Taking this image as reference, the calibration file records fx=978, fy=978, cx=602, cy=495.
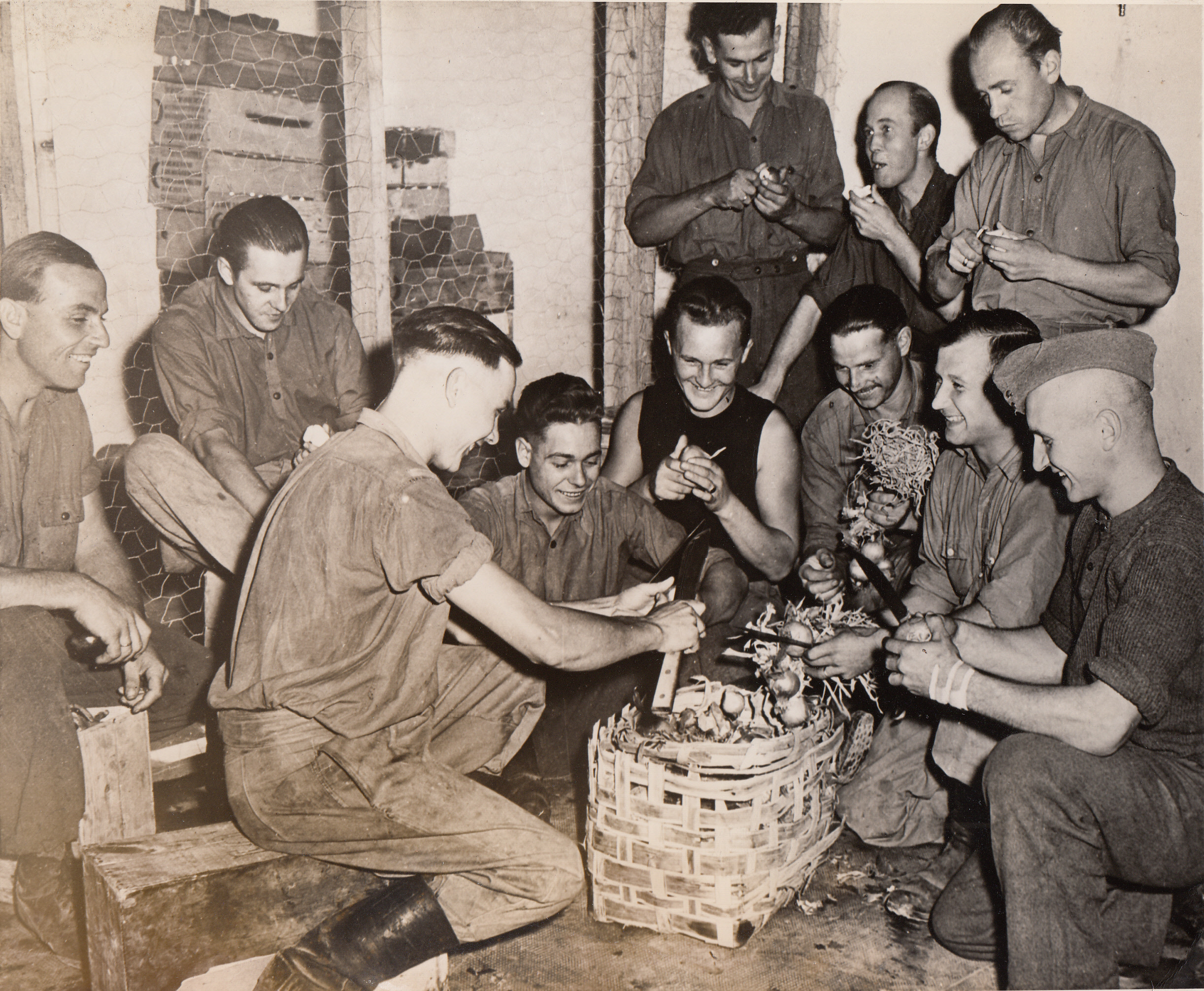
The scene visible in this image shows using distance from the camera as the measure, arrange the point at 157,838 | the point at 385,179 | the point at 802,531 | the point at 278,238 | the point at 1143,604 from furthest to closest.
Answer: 1. the point at 385,179
2. the point at 802,531
3. the point at 278,238
4. the point at 157,838
5. the point at 1143,604

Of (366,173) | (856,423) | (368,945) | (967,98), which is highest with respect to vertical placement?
(967,98)

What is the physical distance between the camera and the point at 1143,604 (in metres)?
2.19

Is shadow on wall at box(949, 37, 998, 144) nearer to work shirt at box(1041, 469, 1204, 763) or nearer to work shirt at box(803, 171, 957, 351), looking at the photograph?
work shirt at box(803, 171, 957, 351)

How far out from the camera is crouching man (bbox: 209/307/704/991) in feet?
7.34

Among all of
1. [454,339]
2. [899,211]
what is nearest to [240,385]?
[454,339]

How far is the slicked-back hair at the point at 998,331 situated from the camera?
2.96 meters

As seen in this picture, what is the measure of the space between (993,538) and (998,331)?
63cm

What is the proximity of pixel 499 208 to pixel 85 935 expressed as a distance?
3.27m

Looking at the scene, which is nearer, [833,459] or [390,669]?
[390,669]

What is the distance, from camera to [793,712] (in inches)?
112

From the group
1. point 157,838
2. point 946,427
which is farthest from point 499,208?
point 157,838

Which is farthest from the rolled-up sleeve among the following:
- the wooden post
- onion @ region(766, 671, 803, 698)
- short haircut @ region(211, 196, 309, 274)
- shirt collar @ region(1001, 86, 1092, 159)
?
shirt collar @ region(1001, 86, 1092, 159)

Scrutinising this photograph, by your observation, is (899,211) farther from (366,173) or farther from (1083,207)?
(366,173)

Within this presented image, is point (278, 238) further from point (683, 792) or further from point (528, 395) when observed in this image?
point (683, 792)
